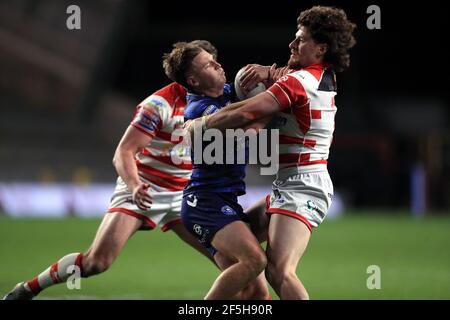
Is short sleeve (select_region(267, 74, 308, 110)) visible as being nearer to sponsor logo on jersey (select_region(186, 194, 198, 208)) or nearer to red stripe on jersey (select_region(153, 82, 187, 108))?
sponsor logo on jersey (select_region(186, 194, 198, 208))

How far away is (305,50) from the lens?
5.88 metres

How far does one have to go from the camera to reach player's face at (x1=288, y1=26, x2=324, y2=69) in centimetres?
586

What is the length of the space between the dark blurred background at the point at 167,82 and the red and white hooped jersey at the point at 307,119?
14167 millimetres

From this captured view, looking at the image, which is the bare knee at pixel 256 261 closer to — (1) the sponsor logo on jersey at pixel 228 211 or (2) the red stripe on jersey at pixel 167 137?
(1) the sponsor logo on jersey at pixel 228 211

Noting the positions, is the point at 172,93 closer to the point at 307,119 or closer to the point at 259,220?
the point at 259,220

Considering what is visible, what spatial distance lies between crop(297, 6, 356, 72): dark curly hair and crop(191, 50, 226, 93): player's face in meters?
0.66

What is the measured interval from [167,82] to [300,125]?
2010 cm

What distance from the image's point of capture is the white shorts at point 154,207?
698cm

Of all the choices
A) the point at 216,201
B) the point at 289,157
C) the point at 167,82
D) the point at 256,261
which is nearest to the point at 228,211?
the point at 216,201

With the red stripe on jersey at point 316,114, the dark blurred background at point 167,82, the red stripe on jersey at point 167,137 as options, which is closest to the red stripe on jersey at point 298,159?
the red stripe on jersey at point 316,114

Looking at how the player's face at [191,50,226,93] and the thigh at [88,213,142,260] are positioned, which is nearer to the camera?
the player's face at [191,50,226,93]

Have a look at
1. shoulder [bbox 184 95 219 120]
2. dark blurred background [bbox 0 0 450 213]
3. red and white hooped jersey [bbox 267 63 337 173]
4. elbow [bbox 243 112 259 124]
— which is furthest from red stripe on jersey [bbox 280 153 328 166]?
dark blurred background [bbox 0 0 450 213]

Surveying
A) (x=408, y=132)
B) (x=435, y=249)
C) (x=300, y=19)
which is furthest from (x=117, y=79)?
(x=300, y=19)

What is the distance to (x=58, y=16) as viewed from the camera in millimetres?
23312
